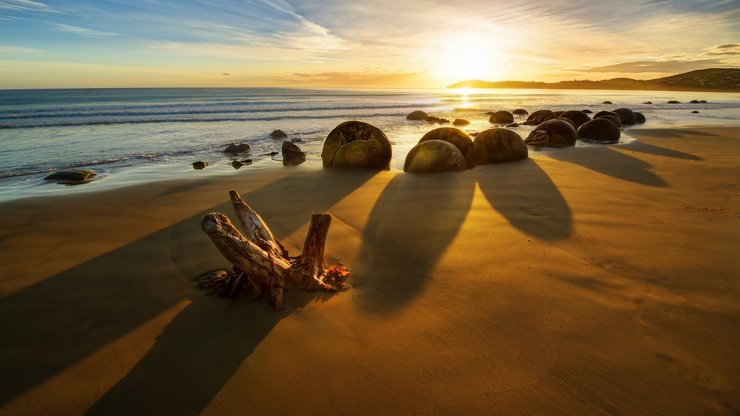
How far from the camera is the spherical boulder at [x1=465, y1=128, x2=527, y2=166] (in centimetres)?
947

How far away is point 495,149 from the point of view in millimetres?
9484

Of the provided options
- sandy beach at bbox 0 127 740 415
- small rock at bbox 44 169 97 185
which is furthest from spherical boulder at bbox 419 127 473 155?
small rock at bbox 44 169 97 185

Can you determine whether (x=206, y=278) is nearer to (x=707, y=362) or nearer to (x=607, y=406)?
(x=607, y=406)

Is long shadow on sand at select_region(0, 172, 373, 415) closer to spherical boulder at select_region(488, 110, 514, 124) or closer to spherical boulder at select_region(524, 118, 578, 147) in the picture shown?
spherical boulder at select_region(524, 118, 578, 147)

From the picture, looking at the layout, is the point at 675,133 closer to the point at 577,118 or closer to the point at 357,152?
the point at 577,118

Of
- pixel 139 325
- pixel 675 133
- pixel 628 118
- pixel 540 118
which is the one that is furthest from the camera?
pixel 540 118

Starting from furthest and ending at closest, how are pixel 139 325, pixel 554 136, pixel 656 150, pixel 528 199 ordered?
1. pixel 554 136
2. pixel 656 150
3. pixel 528 199
4. pixel 139 325

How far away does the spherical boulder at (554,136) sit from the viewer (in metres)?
12.4

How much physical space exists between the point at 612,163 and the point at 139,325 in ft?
32.0

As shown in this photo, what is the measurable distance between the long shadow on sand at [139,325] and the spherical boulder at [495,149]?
7.41m

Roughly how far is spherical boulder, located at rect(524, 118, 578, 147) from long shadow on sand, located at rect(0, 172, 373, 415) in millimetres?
11615

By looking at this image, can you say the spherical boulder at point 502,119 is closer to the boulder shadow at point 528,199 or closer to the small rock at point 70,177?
the boulder shadow at point 528,199

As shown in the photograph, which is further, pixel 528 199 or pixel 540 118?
pixel 540 118

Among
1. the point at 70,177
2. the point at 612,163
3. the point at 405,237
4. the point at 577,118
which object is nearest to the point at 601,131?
the point at 577,118
